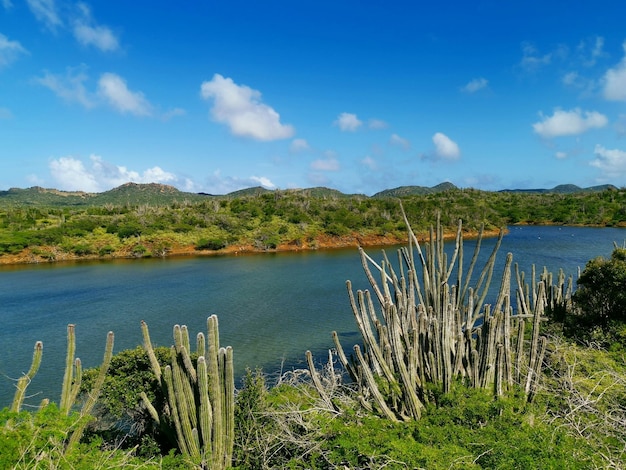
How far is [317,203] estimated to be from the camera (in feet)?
198

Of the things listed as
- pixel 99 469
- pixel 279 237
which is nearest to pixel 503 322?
pixel 99 469

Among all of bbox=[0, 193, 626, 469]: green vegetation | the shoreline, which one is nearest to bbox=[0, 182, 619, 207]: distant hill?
the shoreline

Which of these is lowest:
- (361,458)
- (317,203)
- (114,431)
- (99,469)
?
(114,431)

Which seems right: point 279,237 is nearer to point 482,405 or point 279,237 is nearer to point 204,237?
point 204,237

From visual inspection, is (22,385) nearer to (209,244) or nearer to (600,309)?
(600,309)

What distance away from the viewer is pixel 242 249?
156 ft

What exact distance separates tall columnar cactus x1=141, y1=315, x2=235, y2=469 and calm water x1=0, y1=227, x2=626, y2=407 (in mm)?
2999

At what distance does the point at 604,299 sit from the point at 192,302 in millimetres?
18638

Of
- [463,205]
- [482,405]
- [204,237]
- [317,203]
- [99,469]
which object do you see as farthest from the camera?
[463,205]

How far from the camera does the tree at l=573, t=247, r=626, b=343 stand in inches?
431

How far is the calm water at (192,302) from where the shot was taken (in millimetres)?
15492

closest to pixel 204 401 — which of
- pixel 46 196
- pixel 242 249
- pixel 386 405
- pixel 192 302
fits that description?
pixel 386 405

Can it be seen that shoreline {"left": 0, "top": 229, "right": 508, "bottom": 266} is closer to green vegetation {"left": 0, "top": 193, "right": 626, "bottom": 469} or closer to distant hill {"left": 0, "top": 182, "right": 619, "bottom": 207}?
green vegetation {"left": 0, "top": 193, "right": 626, "bottom": 469}

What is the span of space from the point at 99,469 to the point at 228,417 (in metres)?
2.21
